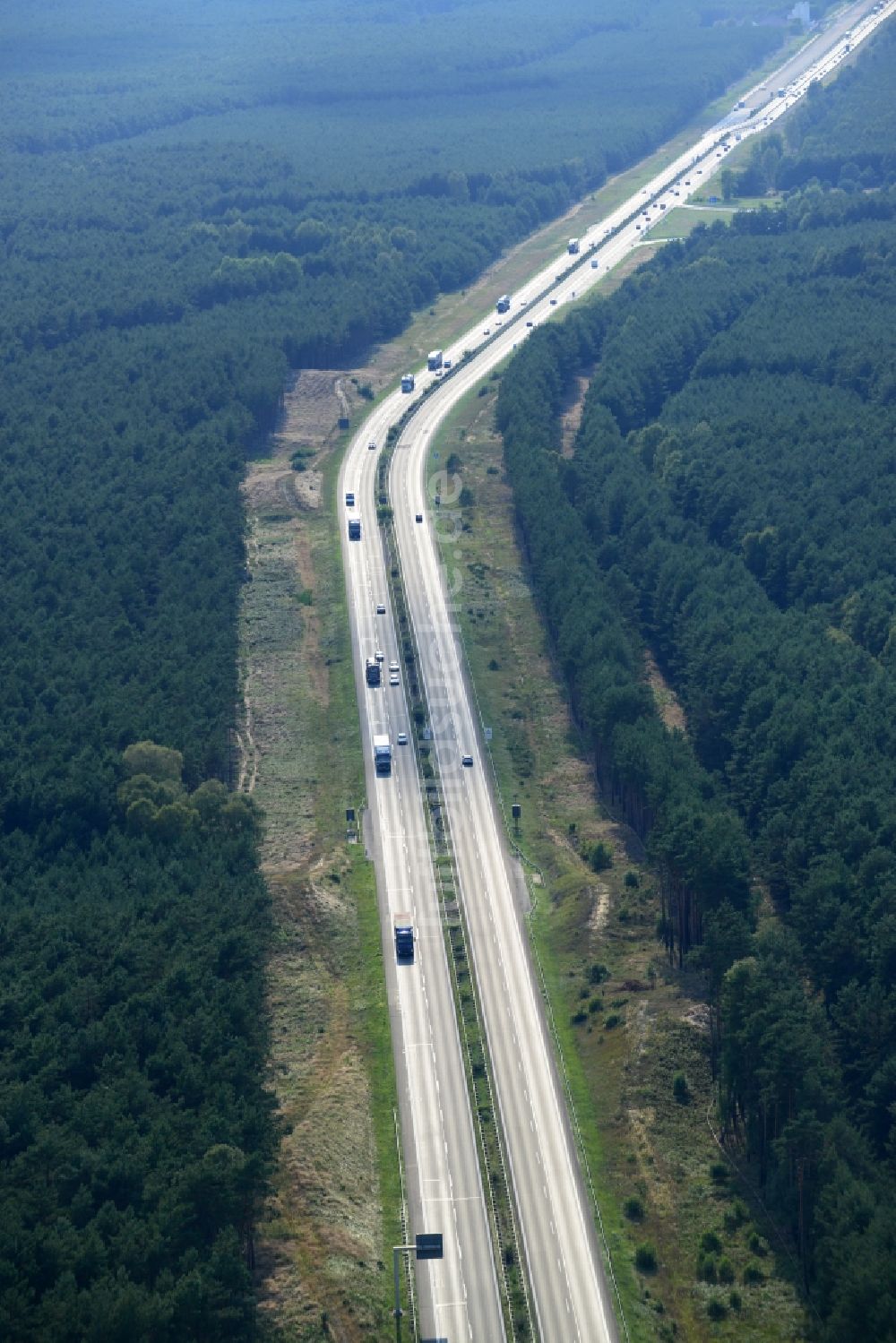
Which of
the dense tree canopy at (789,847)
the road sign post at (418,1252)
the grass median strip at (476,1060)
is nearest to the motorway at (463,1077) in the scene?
the grass median strip at (476,1060)

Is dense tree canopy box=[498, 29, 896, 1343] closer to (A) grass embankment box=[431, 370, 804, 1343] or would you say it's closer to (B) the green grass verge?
(A) grass embankment box=[431, 370, 804, 1343]

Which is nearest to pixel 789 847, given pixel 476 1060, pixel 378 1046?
pixel 476 1060

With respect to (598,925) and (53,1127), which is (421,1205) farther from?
(598,925)

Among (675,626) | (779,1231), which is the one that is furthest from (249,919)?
(675,626)

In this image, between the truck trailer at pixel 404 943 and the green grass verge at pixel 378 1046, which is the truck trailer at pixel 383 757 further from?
the truck trailer at pixel 404 943

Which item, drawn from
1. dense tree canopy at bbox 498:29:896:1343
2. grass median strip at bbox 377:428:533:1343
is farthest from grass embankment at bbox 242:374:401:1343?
dense tree canopy at bbox 498:29:896:1343

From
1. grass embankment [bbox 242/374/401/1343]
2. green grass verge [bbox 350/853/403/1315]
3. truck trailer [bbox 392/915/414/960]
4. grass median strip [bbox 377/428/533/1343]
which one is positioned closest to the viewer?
grass embankment [bbox 242/374/401/1343]

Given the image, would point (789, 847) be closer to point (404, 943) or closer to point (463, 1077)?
point (404, 943)
